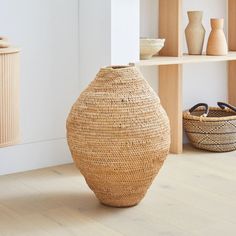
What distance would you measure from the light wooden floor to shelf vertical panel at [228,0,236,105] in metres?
0.84

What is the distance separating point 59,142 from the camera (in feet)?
9.00

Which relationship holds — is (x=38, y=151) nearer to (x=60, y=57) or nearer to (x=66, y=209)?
(x=60, y=57)

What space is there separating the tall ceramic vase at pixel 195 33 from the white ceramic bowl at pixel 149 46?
0.34m

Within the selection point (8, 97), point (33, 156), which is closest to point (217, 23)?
point (33, 156)

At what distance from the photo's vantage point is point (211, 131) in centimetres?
296

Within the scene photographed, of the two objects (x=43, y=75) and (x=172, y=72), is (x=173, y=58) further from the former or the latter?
(x=43, y=75)

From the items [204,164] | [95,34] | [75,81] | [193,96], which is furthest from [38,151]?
[193,96]

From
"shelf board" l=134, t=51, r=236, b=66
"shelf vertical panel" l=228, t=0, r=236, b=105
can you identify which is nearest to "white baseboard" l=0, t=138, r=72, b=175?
"shelf board" l=134, t=51, r=236, b=66

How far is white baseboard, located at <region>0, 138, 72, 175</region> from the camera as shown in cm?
259

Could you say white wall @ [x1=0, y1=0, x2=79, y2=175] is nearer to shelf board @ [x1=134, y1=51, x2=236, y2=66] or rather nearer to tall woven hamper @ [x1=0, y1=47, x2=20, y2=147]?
shelf board @ [x1=134, y1=51, x2=236, y2=66]

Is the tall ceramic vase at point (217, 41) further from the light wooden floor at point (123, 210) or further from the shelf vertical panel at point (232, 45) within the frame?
the light wooden floor at point (123, 210)

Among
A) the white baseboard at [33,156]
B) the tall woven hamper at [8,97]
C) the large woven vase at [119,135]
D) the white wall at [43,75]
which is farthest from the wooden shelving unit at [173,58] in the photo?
the tall woven hamper at [8,97]

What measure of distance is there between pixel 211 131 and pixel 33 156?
3.12 ft

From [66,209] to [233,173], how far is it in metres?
0.88
